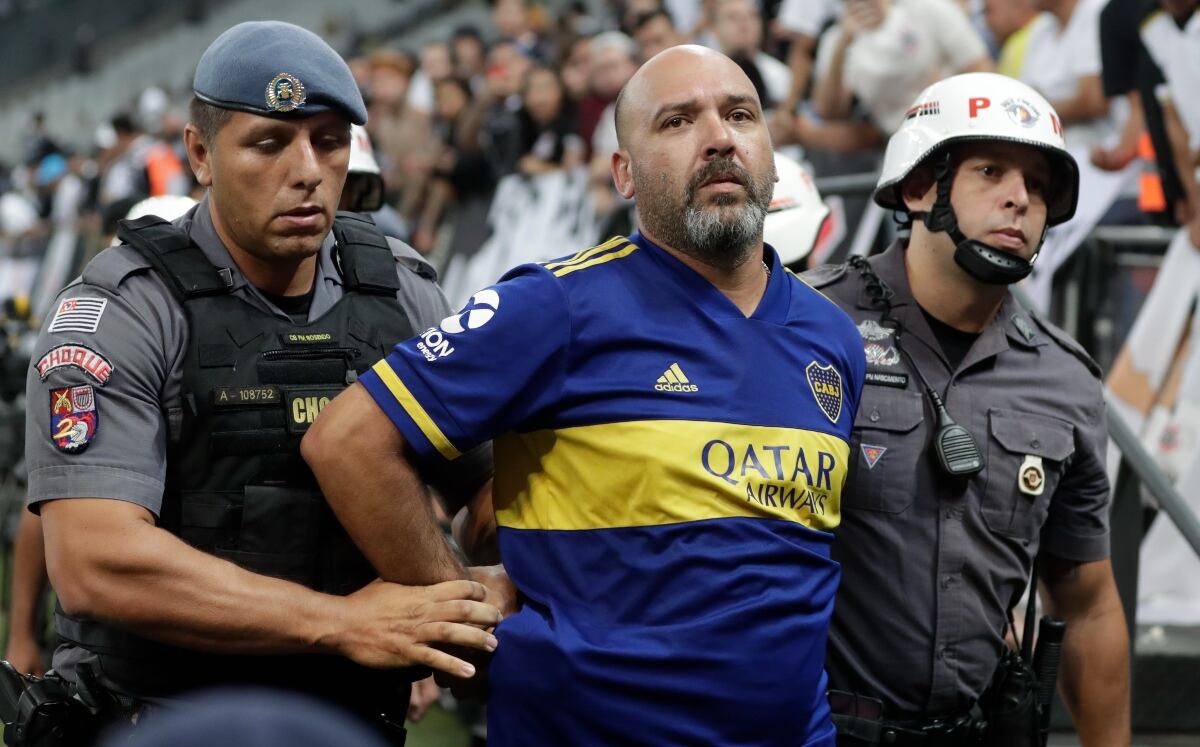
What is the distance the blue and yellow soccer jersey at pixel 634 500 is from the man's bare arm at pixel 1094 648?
3.73ft

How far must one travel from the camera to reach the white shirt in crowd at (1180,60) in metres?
6.39

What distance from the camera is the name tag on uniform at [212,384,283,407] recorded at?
2736 mm

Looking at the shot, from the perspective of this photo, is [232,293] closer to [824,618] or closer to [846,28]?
[824,618]

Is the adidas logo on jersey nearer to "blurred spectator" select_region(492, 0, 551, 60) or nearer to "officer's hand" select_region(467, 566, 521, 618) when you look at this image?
"officer's hand" select_region(467, 566, 521, 618)

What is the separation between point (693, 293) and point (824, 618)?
26.6 inches

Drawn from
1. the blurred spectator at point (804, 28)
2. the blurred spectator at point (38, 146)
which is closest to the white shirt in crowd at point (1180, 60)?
the blurred spectator at point (804, 28)

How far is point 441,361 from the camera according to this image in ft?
8.86

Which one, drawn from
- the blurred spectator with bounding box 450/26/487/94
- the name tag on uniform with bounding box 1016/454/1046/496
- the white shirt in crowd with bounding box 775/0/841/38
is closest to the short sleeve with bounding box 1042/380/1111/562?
the name tag on uniform with bounding box 1016/454/1046/496

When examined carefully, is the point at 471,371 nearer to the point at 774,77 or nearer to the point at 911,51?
the point at 911,51

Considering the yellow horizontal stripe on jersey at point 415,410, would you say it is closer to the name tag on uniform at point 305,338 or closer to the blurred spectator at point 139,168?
the name tag on uniform at point 305,338

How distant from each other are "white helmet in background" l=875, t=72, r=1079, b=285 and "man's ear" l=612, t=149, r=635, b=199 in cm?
93

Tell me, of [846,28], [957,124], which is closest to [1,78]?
[846,28]

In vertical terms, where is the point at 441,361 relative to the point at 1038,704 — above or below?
above

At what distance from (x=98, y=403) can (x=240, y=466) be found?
0.27 m
